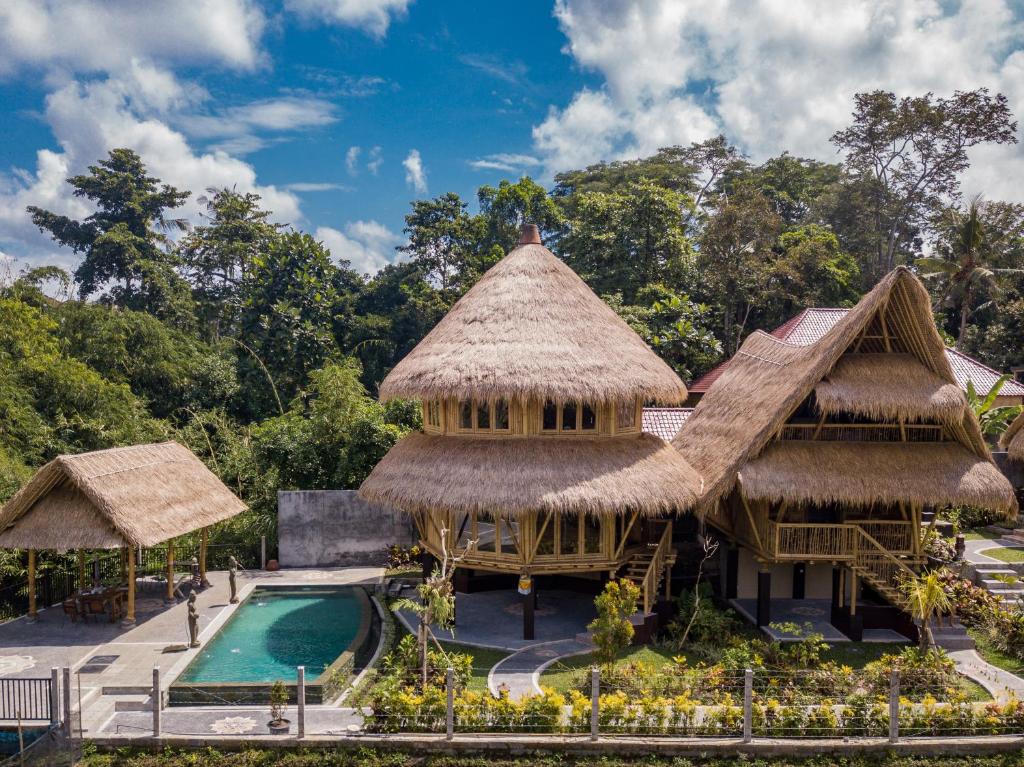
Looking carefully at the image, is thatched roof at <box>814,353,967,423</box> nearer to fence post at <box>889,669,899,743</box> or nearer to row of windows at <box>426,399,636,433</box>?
row of windows at <box>426,399,636,433</box>

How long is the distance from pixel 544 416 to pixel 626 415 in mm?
2138

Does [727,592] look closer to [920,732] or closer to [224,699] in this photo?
[920,732]

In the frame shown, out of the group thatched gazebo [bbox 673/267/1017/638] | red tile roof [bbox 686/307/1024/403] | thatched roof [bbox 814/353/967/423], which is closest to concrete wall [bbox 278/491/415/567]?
thatched gazebo [bbox 673/267/1017/638]

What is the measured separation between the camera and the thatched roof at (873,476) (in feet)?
49.5

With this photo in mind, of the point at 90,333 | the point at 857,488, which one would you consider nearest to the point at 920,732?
the point at 857,488

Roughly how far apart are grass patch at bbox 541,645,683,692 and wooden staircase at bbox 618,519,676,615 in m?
0.93

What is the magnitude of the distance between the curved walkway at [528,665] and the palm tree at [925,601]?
6152 millimetres

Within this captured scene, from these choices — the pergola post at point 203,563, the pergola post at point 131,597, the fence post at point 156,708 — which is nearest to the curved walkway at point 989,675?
the fence post at point 156,708

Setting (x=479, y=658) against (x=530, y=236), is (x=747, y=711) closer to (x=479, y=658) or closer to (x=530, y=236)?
(x=479, y=658)

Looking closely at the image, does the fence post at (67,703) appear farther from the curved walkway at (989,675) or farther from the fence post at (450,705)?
the curved walkway at (989,675)

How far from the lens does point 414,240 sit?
4084cm

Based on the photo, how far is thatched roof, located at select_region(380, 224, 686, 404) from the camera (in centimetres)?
1591

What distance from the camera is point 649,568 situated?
16.1m

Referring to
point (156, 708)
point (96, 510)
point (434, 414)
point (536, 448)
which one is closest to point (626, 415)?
point (536, 448)
